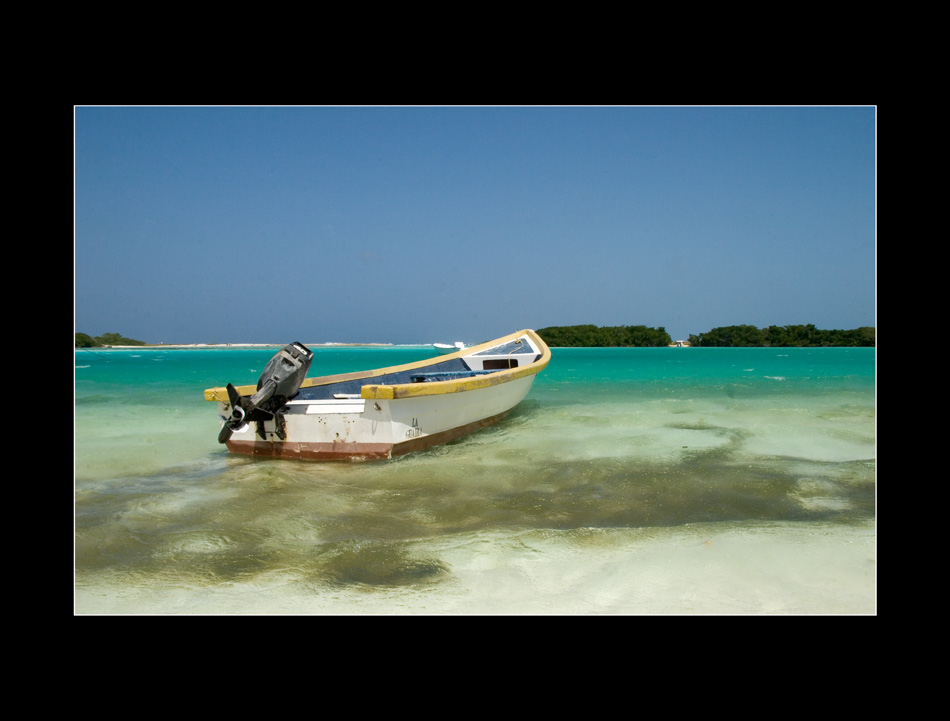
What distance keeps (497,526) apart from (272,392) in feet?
10.6

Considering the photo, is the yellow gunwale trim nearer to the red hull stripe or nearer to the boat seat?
the boat seat

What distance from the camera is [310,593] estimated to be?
3248mm

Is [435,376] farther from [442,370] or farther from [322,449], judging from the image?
[322,449]

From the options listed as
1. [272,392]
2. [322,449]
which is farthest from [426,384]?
[272,392]

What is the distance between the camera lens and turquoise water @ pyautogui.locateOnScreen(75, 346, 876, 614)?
3.20 metres

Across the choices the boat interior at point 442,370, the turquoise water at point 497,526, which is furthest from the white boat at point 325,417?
the boat interior at point 442,370

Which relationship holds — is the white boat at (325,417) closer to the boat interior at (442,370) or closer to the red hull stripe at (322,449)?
the red hull stripe at (322,449)

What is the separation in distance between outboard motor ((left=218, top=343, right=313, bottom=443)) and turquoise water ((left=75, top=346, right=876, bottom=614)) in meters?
0.57

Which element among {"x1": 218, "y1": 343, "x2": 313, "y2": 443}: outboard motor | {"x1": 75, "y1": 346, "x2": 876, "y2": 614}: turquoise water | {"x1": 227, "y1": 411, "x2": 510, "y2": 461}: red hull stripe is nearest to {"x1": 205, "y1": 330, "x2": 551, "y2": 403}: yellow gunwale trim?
{"x1": 218, "y1": 343, "x2": 313, "y2": 443}: outboard motor

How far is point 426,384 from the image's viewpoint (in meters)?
6.53

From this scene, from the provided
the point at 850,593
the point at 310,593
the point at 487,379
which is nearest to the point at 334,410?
the point at 487,379

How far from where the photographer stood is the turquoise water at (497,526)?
10.5 ft

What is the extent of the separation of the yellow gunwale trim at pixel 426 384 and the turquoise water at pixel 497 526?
835mm

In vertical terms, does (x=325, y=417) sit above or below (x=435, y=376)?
below
